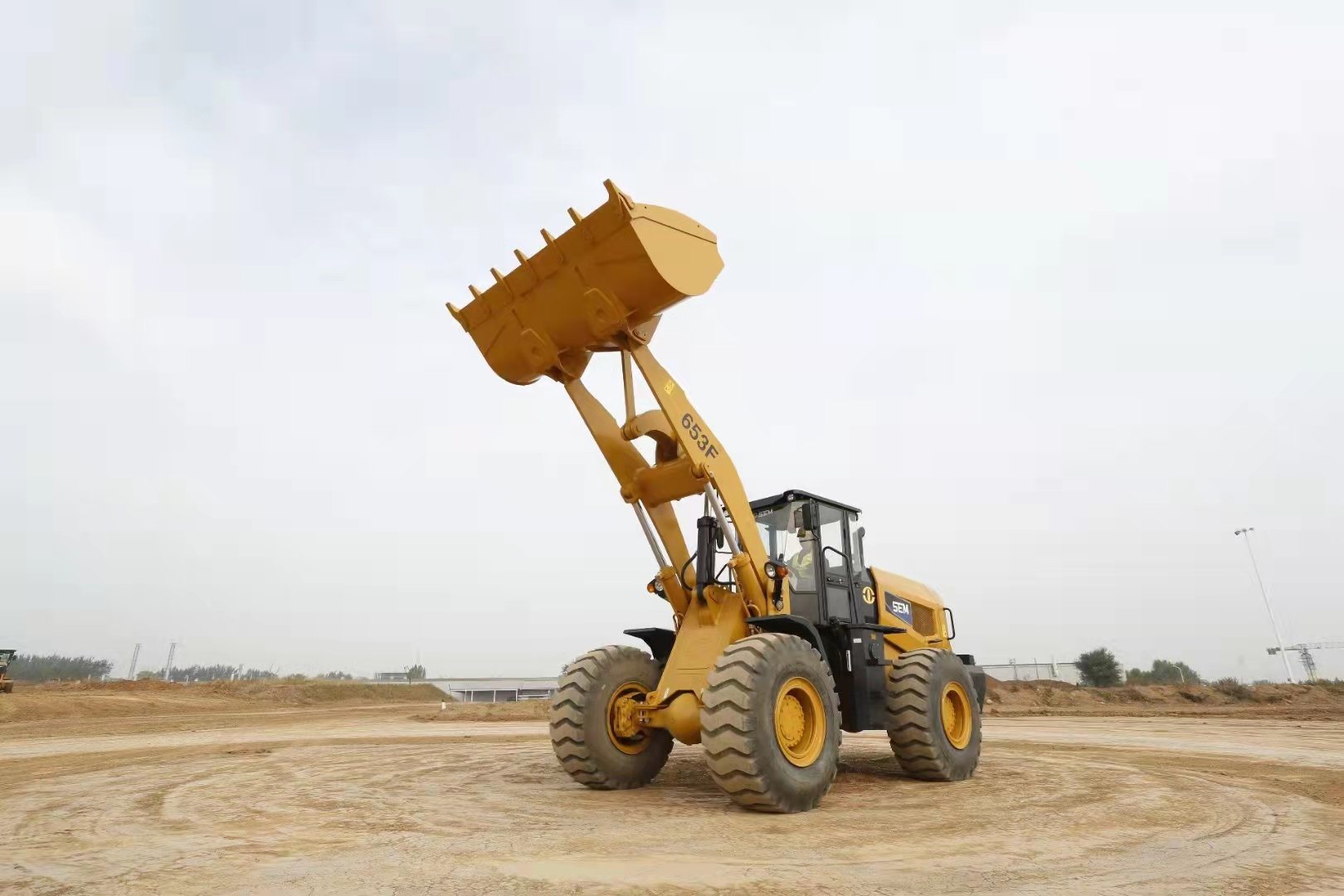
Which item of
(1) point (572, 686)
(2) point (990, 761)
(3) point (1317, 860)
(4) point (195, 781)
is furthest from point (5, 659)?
(3) point (1317, 860)

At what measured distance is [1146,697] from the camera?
28.5 metres

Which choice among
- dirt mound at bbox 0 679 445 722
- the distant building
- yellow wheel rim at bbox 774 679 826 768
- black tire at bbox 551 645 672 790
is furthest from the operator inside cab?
the distant building

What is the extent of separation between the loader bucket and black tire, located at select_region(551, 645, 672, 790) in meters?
2.74

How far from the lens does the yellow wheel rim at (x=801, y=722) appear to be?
5.57 metres

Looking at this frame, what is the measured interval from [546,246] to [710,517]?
281cm

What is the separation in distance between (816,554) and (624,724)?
2.60 meters

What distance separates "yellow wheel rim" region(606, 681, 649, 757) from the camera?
21.5 ft

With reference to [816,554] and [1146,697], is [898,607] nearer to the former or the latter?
[816,554]

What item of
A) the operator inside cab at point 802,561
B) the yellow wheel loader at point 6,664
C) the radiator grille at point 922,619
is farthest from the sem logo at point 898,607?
the yellow wheel loader at point 6,664

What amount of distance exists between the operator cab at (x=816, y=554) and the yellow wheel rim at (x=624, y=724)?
1871 mm

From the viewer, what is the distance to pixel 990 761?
29.4 feet

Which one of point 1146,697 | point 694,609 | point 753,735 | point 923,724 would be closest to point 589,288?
point 694,609

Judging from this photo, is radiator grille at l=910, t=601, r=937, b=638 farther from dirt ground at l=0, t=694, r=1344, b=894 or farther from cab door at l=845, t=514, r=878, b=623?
dirt ground at l=0, t=694, r=1344, b=894

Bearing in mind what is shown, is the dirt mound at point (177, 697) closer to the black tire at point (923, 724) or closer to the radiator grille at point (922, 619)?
the radiator grille at point (922, 619)
